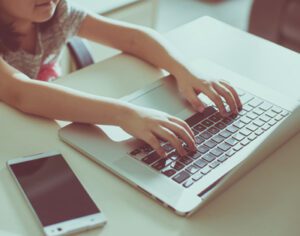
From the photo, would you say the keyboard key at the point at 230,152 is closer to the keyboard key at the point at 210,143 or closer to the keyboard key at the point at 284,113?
the keyboard key at the point at 210,143

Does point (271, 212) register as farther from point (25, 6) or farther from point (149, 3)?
point (149, 3)

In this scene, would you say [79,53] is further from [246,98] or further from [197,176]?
[197,176]

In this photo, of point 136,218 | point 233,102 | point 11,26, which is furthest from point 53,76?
point 136,218

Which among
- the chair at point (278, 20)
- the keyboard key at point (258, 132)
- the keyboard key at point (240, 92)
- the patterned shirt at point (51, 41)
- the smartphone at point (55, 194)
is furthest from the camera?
the chair at point (278, 20)

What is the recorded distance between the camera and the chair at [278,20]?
2.09 m

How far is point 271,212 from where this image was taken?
82cm

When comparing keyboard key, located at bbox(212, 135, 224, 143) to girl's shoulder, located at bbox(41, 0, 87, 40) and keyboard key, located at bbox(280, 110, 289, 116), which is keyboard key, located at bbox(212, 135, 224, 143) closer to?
keyboard key, located at bbox(280, 110, 289, 116)

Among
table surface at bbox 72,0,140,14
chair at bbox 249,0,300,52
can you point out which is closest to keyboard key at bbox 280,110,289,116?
table surface at bbox 72,0,140,14

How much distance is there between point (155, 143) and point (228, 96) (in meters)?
0.21

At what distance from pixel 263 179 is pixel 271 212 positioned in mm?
77

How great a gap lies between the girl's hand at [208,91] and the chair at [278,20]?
116 cm

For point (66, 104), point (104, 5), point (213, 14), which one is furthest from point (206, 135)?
point (213, 14)

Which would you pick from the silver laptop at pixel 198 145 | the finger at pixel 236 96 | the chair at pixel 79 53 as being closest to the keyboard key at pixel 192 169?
the silver laptop at pixel 198 145

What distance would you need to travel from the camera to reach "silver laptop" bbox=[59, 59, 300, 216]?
0.82 meters
